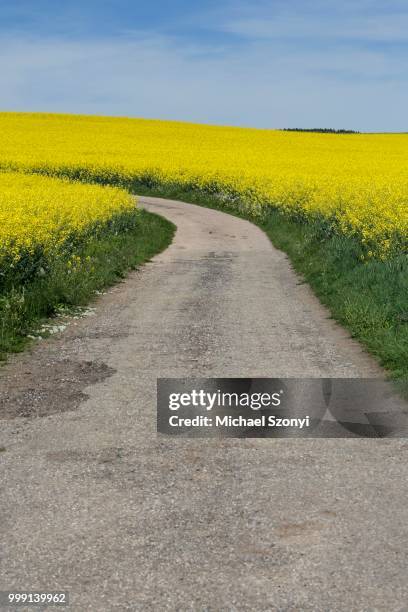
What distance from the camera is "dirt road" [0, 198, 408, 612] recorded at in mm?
4711

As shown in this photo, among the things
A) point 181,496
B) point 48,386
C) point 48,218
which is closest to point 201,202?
point 48,218

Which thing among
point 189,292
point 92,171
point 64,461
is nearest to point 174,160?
point 92,171

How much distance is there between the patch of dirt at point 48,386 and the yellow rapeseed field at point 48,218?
4466 millimetres

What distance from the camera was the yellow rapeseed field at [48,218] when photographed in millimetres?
14867

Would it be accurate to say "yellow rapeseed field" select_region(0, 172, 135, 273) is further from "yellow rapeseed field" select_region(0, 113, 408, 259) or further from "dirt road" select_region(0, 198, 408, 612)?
"dirt road" select_region(0, 198, 408, 612)

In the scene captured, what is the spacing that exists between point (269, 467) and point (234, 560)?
1681 mm

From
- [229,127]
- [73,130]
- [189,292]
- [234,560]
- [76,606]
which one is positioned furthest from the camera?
[229,127]

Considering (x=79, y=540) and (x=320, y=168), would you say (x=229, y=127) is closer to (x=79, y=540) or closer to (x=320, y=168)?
(x=320, y=168)

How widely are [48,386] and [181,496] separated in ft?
11.9

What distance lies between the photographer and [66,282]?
49.6 feet

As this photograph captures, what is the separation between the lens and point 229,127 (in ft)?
326

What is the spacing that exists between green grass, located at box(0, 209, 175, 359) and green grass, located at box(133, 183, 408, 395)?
4557mm

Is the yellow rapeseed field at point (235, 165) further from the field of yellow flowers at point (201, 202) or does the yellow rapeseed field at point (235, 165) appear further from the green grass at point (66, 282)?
the green grass at point (66, 282)

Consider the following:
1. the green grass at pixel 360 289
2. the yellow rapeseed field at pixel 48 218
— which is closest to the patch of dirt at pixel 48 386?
the green grass at pixel 360 289
